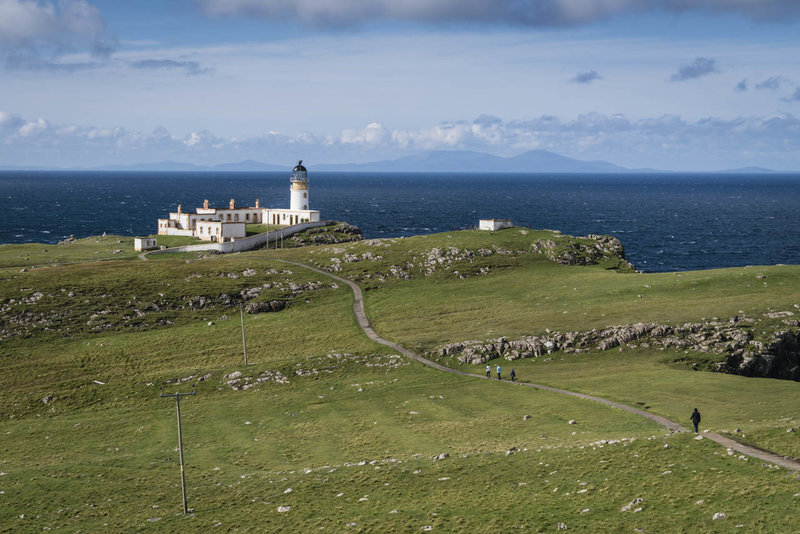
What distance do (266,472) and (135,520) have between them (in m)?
9.07

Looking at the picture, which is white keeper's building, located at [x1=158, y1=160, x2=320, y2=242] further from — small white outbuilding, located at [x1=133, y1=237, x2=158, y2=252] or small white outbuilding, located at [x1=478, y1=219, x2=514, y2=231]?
small white outbuilding, located at [x1=478, y1=219, x2=514, y2=231]

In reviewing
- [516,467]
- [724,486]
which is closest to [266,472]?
[516,467]

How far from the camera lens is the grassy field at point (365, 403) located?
37.0 metres

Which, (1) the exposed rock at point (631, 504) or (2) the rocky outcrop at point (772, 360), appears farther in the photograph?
(2) the rocky outcrop at point (772, 360)

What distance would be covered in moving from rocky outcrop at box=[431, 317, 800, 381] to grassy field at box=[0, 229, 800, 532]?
1723 millimetres

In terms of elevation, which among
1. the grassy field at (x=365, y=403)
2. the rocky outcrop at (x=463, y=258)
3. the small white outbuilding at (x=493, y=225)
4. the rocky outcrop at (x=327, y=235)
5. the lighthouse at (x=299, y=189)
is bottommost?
the grassy field at (x=365, y=403)

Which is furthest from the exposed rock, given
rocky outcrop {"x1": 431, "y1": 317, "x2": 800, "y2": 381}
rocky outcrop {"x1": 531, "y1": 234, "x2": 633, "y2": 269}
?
rocky outcrop {"x1": 531, "y1": 234, "x2": 633, "y2": 269}

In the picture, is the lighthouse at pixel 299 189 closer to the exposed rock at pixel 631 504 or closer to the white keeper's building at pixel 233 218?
the white keeper's building at pixel 233 218

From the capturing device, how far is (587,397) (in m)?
58.1

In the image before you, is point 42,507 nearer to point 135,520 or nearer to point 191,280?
point 135,520

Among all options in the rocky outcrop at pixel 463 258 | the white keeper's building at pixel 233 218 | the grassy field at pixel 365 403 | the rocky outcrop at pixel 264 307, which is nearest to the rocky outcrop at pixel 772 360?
the grassy field at pixel 365 403

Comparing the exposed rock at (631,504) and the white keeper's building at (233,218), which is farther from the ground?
the white keeper's building at (233,218)

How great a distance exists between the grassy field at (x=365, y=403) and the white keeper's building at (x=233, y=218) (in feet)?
44.2

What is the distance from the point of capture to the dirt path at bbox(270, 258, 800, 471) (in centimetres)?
3828
